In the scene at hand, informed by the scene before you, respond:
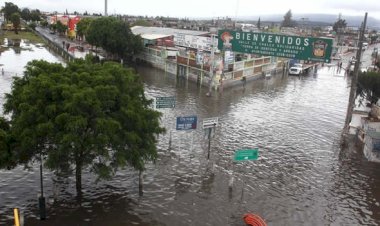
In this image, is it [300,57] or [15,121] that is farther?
[300,57]

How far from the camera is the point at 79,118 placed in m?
16.2

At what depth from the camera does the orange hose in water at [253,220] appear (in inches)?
686

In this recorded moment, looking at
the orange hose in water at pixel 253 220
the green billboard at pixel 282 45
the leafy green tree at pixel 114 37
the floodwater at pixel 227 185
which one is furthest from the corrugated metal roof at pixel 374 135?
the leafy green tree at pixel 114 37

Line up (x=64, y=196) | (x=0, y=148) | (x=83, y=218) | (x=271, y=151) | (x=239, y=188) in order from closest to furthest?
(x=0, y=148) < (x=83, y=218) < (x=64, y=196) < (x=239, y=188) < (x=271, y=151)

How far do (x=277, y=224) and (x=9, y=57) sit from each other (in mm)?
61893

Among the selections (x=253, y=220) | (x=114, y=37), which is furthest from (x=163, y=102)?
(x=114, y=37)

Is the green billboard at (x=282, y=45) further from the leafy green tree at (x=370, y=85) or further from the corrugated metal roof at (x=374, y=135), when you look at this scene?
the leafy green tree at (x=370, y=85)

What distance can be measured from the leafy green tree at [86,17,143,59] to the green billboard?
90.9 ft

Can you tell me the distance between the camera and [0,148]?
1672 centimetres

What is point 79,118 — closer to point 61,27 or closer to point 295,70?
point 295,70

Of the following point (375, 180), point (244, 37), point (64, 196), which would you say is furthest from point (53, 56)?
point (375, 180)

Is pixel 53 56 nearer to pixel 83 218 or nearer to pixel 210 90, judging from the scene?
pixel 210 90

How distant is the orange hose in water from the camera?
1742 cm

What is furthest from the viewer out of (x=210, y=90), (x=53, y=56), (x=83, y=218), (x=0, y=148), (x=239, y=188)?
(x=53, y=56)
